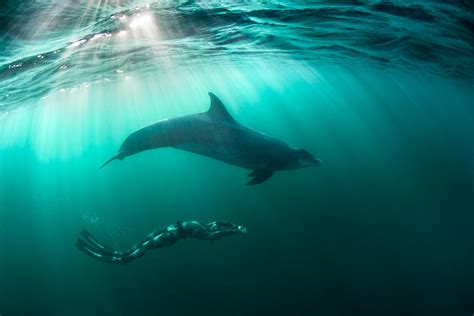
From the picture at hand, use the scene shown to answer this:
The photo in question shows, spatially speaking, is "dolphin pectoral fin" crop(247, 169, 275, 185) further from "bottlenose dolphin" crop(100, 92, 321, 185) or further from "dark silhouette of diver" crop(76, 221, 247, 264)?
"dark silhouette of diver" crop(76, 221, 247, 264)

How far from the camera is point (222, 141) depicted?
9406 millimetres

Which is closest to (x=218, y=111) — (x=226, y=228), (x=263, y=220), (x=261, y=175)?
(x=261, y=175)

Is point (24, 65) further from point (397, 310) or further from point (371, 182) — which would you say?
point (371, 182)

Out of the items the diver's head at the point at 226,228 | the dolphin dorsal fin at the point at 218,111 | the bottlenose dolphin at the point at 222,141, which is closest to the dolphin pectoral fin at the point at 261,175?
the bottlenose dolphin at the point at 222,141

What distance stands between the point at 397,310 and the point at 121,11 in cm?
1362

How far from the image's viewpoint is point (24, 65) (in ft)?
39.5

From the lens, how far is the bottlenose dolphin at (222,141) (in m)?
9.40

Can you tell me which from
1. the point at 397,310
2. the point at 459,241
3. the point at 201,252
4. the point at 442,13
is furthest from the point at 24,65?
the point at 459,241

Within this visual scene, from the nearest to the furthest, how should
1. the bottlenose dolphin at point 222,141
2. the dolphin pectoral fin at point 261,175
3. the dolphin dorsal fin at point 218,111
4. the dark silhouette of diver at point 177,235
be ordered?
the dark silhouette of diver at point 177,235
the dolphin pectoral fin at point 261,175
the dolphin dorsal fin at point 218,111
the bottlenose dolphin at point 222,141

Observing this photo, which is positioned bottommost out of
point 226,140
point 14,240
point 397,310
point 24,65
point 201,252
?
point 14,240

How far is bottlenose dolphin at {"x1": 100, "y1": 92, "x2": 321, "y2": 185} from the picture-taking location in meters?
9.40

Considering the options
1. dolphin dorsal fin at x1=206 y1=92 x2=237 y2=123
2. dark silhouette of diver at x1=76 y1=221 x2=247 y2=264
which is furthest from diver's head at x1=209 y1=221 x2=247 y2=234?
dolphin dorsal fin at x1=206 y1=92 x2=237 y2=123

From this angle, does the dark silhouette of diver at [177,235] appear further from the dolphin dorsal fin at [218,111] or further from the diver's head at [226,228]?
the dolphin dorsal fin at [218,111]

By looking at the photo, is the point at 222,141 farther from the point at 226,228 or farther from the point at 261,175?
the point at 226,228
